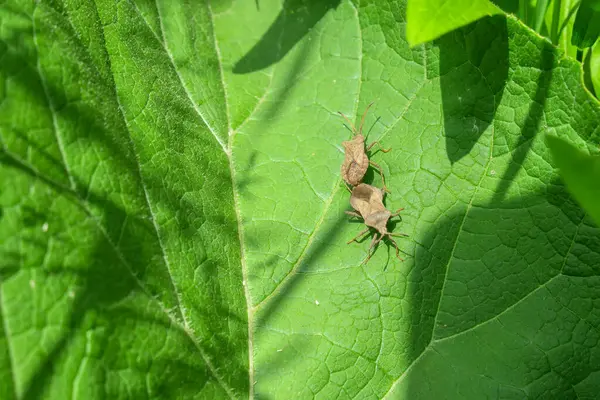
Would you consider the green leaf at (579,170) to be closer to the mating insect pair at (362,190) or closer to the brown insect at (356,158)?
the mating insect pair at (362,190)

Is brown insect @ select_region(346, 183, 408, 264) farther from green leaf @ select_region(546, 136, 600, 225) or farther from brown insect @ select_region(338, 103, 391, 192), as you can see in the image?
green leaf @ select_region(546, 136, 600, 225)

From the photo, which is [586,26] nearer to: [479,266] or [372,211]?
[479,266]

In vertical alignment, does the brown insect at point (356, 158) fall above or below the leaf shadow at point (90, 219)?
below

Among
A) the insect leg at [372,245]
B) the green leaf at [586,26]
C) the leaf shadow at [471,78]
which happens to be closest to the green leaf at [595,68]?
the green leaf at [586,26]


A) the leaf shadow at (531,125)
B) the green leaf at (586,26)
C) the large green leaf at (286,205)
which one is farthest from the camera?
the green leaf at (586,26)

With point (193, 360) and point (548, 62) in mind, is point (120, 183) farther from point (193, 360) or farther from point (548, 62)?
point (548, 62)

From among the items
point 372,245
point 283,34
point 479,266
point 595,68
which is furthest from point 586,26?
point 283,34

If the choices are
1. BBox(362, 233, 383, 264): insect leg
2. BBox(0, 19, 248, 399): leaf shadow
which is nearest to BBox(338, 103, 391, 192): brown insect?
BBox(362, 233, 383, 264): insect leg
